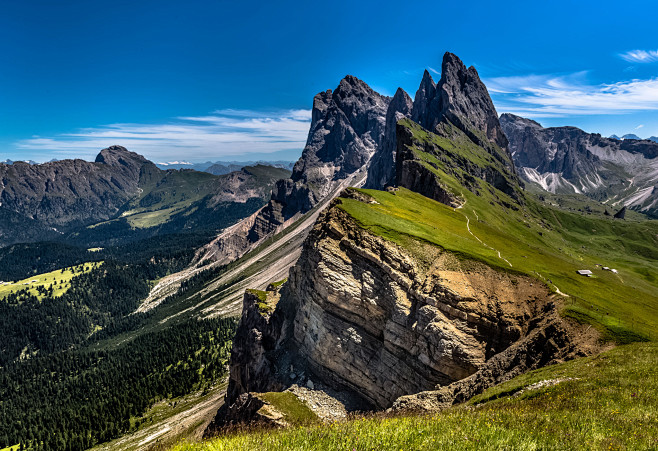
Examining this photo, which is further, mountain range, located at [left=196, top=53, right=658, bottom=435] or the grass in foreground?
mountain range, located at [left=196, top=53, right=658, bottom=435]

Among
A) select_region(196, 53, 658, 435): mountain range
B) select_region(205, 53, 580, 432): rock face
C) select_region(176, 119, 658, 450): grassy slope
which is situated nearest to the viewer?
select_region(176, 119, 658, 450): grassy slope

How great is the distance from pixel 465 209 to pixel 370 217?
73.5m

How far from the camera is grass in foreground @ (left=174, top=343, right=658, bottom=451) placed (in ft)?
41.3

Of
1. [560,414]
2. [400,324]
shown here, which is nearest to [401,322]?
[400,324]

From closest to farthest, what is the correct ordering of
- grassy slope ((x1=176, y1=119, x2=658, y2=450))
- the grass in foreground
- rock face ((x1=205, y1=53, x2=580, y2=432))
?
the grass in foreground
grassy slope ((x1=176, y1=119, x2=658, y2=450))
rock face ((x1=205, y1=53, x2=580, y2=432))

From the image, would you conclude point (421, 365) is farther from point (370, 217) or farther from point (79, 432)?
point (79, 432)

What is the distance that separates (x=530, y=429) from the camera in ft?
45.7

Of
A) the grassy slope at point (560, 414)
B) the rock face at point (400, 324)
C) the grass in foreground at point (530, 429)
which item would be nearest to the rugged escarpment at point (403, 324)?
the rock face at point (400, 324)

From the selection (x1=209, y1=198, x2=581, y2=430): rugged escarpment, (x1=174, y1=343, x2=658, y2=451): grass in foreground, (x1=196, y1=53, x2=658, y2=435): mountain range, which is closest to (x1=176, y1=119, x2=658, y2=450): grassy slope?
(x1=174, y1=343, x2=658, y2=451): grass in foreground

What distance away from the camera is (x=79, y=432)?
116250mm

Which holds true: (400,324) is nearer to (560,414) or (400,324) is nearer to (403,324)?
(403,324)

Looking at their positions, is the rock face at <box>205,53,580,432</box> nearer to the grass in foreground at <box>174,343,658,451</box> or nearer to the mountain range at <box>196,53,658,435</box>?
the mountain range at <box>196,53,658,435</box>

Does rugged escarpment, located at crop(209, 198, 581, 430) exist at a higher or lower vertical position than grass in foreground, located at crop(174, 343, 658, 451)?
lower

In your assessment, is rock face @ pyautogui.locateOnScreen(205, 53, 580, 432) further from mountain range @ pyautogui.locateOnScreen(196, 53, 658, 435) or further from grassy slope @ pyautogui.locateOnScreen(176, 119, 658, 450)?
grassy slope @ pyautogui.locateOnScreen(176, 119, 658, 450)
